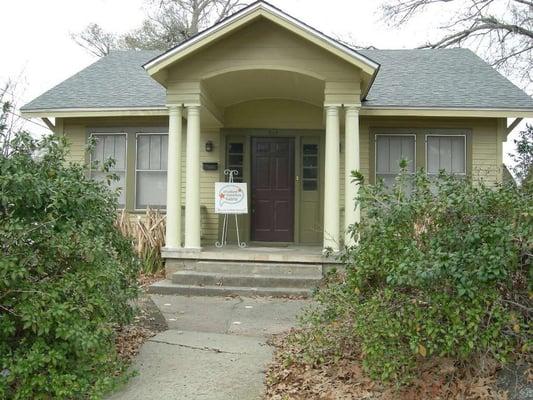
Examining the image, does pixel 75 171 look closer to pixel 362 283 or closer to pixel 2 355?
pixel 2 355

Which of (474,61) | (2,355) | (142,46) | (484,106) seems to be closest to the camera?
(2,355)

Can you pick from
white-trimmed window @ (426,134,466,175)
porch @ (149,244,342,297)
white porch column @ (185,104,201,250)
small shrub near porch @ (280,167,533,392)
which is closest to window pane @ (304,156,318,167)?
white-trimmed window @ (426,134,466,175)

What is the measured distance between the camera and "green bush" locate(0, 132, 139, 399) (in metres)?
3.44

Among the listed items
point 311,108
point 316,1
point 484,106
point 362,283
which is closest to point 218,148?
point 311,108

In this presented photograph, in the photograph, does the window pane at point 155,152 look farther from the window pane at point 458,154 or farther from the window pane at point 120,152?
the window pane at point 458,154

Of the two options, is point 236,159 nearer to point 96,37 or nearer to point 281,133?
point 281,133

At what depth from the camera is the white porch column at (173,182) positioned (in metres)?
8.81

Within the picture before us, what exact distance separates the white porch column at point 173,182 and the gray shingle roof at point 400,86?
5.64 feet

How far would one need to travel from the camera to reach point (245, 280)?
323 inches

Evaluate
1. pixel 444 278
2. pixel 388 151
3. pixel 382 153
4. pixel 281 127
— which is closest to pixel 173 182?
pixel 281 127

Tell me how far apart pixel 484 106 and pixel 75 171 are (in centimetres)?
782

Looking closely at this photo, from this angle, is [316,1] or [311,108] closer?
[311,108]

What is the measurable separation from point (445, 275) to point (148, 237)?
685cm

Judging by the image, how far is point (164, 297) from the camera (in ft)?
25.7
